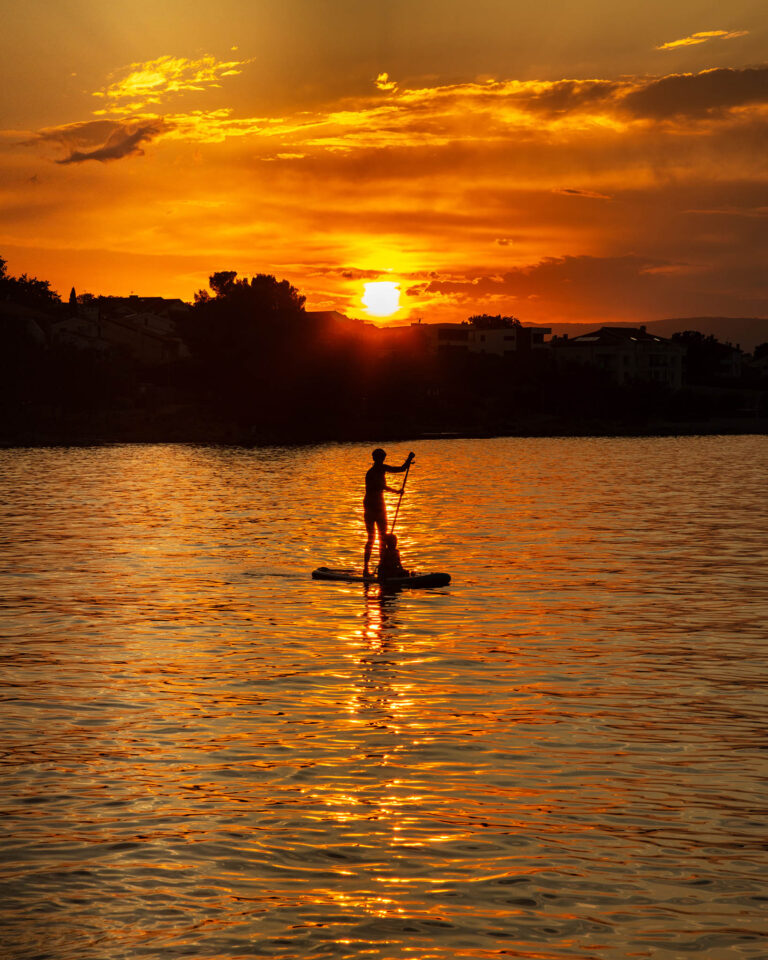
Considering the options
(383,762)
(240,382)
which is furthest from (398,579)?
(240,382)

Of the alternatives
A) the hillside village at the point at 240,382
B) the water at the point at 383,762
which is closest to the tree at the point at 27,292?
the hillside village at the point at 240,382

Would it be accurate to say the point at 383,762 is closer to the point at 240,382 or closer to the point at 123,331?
the point at 240,382

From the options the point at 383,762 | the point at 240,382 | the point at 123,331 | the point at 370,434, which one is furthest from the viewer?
the point at 123,331

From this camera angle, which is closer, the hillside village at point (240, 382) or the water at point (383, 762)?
the water at point (383, 762)

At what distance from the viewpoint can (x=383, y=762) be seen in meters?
12.9

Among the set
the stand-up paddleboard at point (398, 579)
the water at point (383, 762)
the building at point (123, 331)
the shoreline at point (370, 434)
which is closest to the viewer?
the water at point (383, 762)

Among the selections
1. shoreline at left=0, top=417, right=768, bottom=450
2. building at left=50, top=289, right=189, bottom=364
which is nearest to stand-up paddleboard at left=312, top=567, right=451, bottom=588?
shoreline at left=0, top=417, right=768, bottom=450

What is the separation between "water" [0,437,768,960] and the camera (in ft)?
29.2

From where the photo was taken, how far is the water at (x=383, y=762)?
8.89 meters

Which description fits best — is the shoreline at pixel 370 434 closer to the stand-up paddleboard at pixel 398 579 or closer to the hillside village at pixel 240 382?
the hillside village at pixel 240 382

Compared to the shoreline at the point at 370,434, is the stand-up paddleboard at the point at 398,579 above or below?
below

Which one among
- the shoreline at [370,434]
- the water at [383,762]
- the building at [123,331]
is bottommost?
the water at [383,762]

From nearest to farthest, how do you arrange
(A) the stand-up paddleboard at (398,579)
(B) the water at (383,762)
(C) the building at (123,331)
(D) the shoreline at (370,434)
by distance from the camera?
(B) the water at (383,762) → (A) the stand-up paddleboard at (398,579) → (D) the shoreline at (370,434) → (C) the building at (123,331)

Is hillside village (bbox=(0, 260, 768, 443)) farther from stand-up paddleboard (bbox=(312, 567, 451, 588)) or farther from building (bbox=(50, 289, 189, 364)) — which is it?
stand-up paddleboard (bbox=(312, 567, 451, 588))
